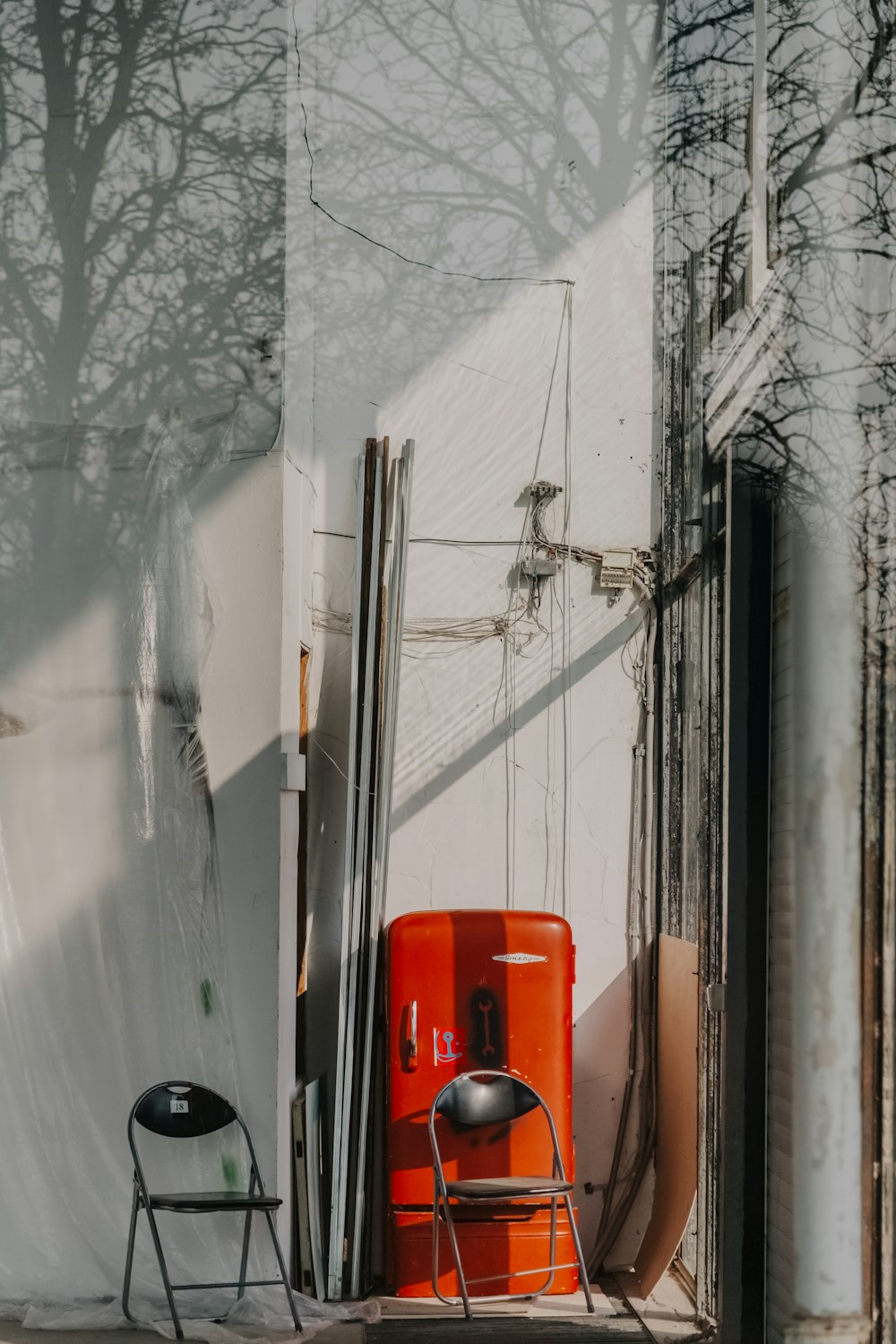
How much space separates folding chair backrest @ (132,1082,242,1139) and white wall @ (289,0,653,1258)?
131 cm

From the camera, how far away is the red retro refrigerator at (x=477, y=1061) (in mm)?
4133

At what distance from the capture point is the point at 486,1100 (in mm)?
4137

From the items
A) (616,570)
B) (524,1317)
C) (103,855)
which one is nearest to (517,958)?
(524,1317)

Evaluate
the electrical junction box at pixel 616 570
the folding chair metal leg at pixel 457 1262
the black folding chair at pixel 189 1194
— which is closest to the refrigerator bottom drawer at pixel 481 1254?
the folding chair metal leg at pixel 457 1262

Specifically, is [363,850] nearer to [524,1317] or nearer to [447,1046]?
[447,1046]

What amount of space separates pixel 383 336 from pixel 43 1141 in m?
3.23

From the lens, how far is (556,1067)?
4.32m

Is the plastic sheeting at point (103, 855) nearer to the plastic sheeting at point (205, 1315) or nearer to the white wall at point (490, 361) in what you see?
the plastic sheeting at point (205, 1315)

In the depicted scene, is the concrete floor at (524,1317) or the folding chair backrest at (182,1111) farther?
the folding chair backrest at (182,1111)

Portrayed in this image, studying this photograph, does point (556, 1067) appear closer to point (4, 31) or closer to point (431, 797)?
point (431, 797)

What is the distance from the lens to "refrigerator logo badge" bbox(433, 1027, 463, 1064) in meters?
4.27

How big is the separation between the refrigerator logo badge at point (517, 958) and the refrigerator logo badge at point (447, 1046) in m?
0.30

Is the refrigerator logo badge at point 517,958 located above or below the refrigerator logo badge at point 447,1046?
above

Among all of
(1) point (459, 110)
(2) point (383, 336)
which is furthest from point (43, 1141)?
(1) point (459, 110)
